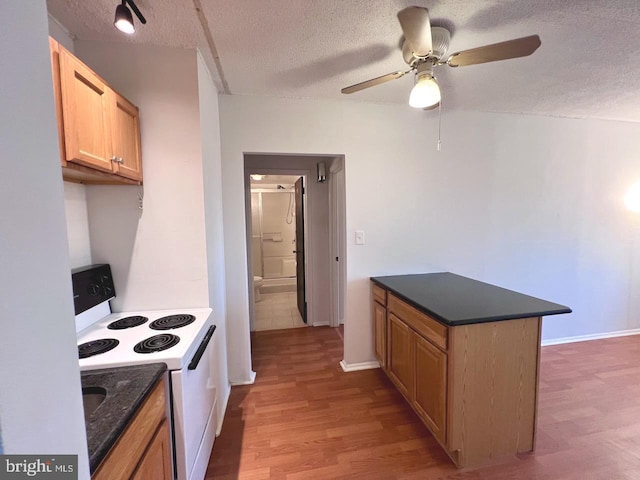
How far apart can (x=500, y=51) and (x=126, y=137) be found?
74.9 inches

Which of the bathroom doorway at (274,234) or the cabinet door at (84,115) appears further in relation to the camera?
the bathroom doorway at (274,234)

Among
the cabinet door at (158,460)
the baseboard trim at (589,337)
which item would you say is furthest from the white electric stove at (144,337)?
the baseboard trim at (589,337)

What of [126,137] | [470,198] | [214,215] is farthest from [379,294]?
[126,137]

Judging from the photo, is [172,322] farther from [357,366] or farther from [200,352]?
[357,366]

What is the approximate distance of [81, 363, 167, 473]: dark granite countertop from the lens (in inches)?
28.3

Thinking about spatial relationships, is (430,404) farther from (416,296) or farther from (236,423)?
(236,423)

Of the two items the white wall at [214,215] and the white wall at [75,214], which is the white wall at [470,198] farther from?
the white wall at [75,214]

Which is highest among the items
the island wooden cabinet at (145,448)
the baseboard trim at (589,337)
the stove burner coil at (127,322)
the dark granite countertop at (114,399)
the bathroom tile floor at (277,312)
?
the stove burner coil at (127,322)

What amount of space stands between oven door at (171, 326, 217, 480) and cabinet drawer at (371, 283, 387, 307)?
53.5 inches

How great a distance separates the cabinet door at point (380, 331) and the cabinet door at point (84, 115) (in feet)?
6.84

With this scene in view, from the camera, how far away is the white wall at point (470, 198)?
2.33 metres

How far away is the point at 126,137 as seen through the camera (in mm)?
1450
